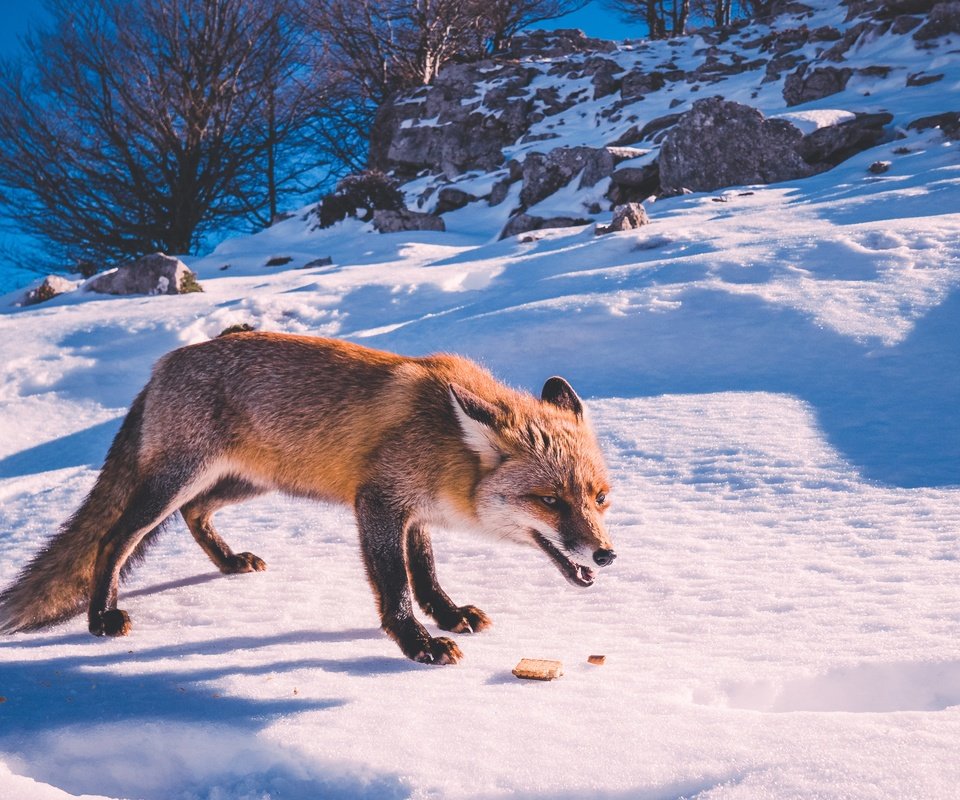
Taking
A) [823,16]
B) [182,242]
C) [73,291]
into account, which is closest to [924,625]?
[73,291]

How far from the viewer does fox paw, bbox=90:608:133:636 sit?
332 cm

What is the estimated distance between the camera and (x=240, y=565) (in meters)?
4.00

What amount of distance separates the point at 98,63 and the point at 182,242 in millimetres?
5225

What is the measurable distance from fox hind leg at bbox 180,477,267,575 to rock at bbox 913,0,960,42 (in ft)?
64.6

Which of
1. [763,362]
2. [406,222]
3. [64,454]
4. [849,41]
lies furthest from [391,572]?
[849,41]

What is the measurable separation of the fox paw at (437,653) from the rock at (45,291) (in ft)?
39.0

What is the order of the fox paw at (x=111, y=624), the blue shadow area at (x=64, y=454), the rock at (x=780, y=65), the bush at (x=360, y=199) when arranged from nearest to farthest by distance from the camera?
the fox paw at (x=111, y=624) → the blue shadow area at (x=64, y=454) → the bush at (x=360, y=199) → the rock at (x=780, y=65)

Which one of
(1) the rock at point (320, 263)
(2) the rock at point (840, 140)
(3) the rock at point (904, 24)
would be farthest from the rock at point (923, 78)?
(1) the rock at point (320, 263)

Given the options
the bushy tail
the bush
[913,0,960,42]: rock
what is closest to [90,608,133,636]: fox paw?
the bushy tail

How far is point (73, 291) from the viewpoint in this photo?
12.9 m

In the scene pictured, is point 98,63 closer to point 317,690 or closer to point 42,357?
point 42,357

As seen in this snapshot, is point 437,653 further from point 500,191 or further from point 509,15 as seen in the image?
point 509,15

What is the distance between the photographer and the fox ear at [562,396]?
11.9ft

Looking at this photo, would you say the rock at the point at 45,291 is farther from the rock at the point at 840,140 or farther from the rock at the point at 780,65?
the rock at the point at 780,65
